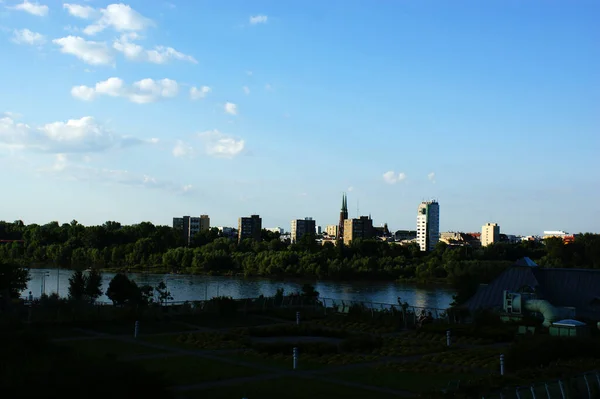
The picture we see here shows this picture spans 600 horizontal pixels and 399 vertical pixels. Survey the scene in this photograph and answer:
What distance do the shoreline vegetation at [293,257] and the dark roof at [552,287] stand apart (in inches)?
1231

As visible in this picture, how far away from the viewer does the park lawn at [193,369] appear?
24.6 m

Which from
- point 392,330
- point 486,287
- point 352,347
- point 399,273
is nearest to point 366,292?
point 399,273

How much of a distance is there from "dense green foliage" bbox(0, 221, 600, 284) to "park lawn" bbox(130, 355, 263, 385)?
54971 mm

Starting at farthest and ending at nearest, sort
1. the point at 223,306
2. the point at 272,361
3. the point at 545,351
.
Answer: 1. the point at 223,306
2. the point at 272,361
3. the point at 545,351

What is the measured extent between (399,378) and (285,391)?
5087mm

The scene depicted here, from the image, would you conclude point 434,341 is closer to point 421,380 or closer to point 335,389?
point 421,380

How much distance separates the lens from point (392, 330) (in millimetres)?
41812

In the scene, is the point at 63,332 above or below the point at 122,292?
below

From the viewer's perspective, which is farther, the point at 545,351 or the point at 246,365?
the point at 246,365

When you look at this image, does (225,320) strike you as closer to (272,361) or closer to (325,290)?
(272,361)

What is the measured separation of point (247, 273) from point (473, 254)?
43527mm

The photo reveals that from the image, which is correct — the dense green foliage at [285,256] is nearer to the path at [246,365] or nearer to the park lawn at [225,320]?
the park lawn at [225,320]

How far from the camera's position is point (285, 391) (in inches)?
899

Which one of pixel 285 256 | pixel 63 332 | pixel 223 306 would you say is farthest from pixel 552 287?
pixel 285 256
